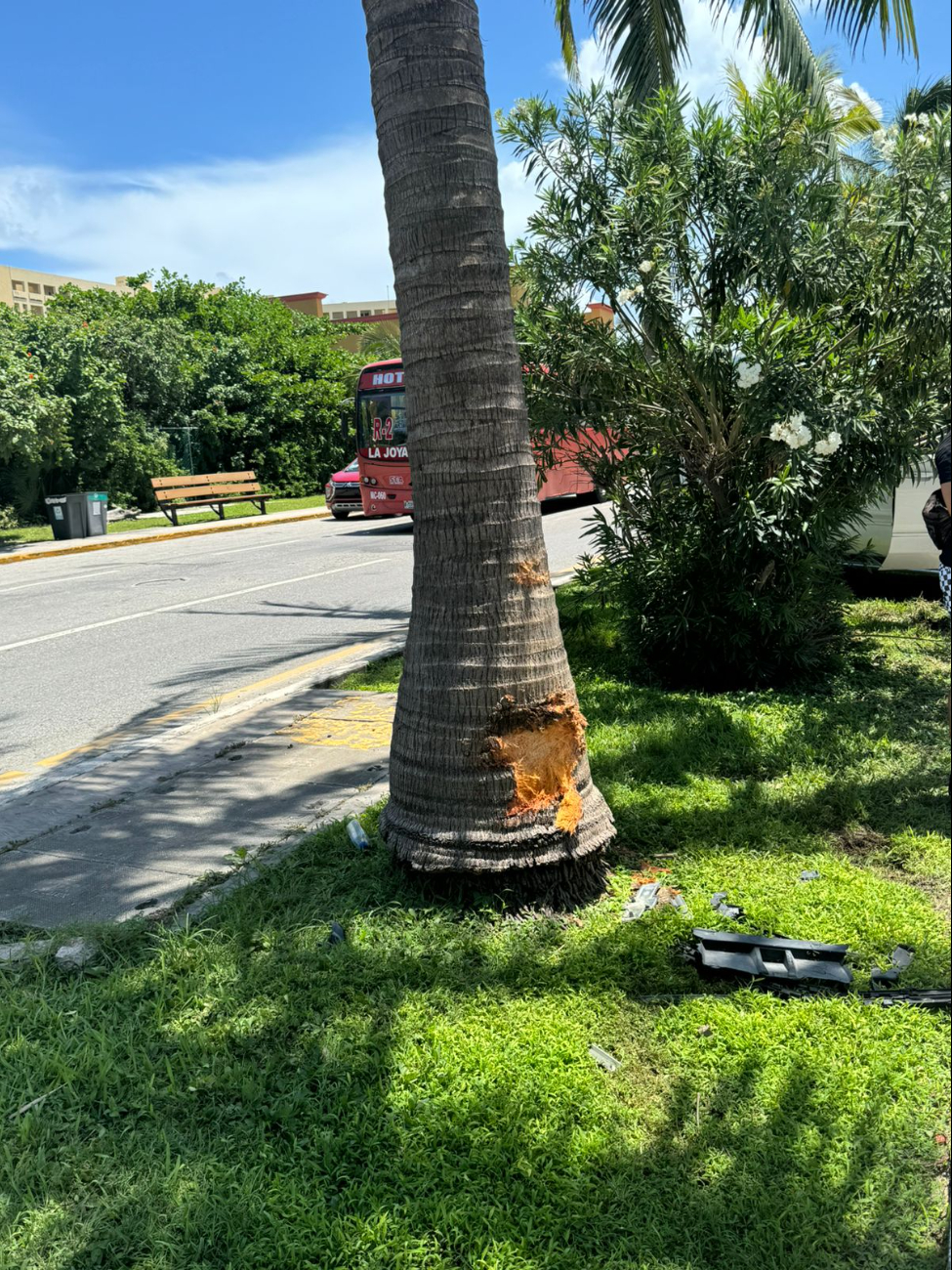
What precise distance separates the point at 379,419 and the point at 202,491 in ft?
20.2

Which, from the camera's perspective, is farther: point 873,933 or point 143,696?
point 143,696

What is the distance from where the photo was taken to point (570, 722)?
12.0 feet

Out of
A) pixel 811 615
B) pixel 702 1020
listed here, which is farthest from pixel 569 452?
pixel 702 1020

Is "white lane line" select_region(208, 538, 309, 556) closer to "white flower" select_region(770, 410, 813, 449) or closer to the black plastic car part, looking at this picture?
"white flower" select_region(770, 410, 813, 449)

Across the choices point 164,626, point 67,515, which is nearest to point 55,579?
point 164,626

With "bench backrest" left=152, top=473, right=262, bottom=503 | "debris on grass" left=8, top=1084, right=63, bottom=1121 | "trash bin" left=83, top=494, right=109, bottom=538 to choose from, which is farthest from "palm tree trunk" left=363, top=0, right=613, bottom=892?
"bench backrest" left=152, top=473, right=262, bottom=503

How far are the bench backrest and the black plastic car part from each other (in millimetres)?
21589

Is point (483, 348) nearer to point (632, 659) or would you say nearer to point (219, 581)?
point (632, 659)

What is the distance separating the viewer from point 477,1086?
266 centimetres

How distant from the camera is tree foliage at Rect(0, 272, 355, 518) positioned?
21703 millimetres

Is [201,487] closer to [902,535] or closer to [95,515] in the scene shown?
[95,515]

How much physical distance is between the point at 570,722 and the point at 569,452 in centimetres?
329

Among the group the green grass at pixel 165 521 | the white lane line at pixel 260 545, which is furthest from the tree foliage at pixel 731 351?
the green grass at pixel 165 521

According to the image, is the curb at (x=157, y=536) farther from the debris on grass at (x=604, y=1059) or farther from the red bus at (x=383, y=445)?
the debris on grass at (x=604, y=1059)
